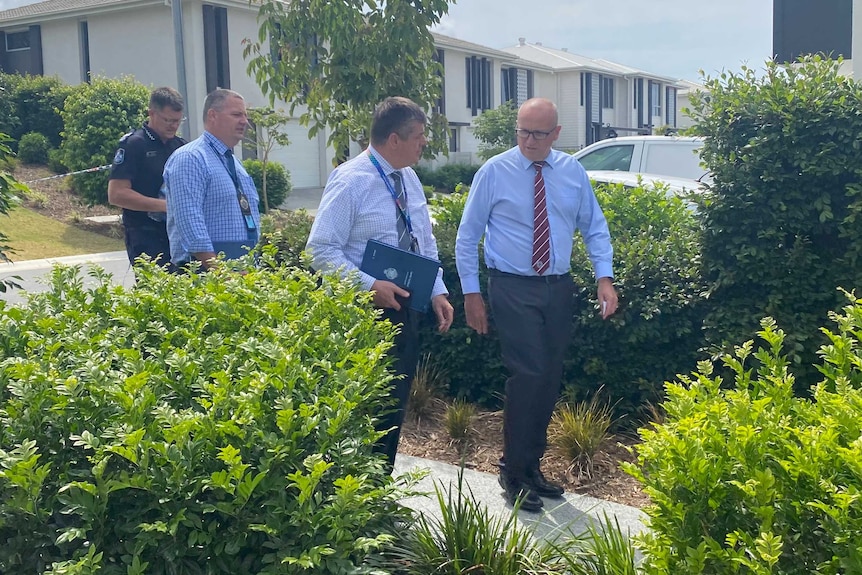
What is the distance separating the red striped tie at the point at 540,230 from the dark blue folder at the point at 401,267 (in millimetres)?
582

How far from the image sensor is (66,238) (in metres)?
17.4

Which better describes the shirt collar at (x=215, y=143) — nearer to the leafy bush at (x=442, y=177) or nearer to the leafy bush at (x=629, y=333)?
the leafy bush at (x=629, y=333)

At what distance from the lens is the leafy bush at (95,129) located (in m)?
18.7

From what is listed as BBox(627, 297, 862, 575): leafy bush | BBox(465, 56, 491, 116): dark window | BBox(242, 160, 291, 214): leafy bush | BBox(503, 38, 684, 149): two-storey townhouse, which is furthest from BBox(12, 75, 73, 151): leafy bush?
BBox(503, 38, 684, 149): two-storey townhouse

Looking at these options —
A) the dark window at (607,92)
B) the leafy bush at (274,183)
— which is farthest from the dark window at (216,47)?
the dark window at (607,92)

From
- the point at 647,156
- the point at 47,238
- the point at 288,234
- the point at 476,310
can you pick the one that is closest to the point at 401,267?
the point at 476,310

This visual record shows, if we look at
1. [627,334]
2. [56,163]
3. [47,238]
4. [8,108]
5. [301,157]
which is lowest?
[47,238]

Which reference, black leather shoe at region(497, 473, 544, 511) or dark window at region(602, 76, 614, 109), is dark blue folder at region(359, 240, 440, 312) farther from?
dark window at region(602, 76, 614, 109)

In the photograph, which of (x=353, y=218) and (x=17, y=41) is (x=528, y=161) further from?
(x=17, y=41)

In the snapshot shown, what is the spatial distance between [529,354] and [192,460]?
245cm

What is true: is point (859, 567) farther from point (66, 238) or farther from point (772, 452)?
point (66, 238)

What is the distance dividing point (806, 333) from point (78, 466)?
3.83m

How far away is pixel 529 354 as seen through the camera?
4.44 m

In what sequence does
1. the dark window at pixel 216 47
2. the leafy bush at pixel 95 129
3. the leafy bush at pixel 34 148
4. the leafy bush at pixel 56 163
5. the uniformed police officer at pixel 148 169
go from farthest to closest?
the dark window at pixel 216 47
the leafy bush at pixel 34 148
the leafy bush at pixel 56 163
the leafy bush at pixel 95 129
the uniformed police officer at pixel 148 169
